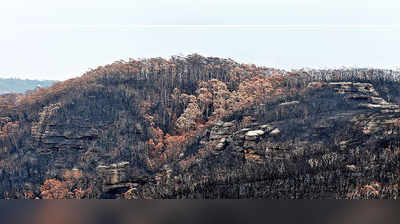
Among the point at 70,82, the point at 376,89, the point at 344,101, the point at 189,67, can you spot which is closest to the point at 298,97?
the point at 344,101

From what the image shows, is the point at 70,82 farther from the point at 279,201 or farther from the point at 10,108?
the point at 279,201

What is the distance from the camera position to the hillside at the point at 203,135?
75250mm

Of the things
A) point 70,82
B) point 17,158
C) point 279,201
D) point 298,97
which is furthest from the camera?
point 70,82

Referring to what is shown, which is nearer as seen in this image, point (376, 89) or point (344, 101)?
point (344, 101)

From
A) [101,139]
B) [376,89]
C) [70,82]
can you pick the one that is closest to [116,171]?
[101,139]

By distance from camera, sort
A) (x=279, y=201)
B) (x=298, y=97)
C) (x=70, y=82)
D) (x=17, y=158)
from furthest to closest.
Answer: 1. (x=70, y=82)
2. (x=298, y=97)
3. (x=17, y=158)
4. (x=279, y=201)

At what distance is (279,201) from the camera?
227 ft

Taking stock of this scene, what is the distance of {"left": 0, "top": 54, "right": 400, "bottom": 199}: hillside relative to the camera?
75.2 metres

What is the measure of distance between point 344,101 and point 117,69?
68.2 metres

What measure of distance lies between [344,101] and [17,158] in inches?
3007

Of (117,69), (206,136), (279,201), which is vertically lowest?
(279,201)

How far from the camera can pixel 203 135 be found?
101 metres

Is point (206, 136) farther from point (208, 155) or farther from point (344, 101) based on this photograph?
point (344, 101)

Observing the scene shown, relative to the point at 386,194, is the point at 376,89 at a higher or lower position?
higher
